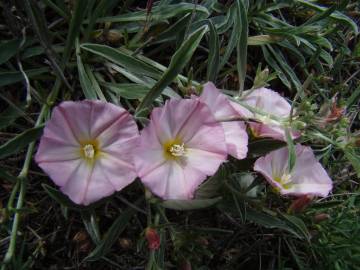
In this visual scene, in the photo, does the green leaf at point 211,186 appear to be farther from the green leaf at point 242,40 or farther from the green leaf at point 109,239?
the green leaf at point 242,40

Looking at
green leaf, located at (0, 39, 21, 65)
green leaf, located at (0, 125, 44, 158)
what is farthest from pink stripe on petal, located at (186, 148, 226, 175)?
green leaf, located at (0, 39, 21, 65)

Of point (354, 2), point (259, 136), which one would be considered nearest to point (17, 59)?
point (259, 136)

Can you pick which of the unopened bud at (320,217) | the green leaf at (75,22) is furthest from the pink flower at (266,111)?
the green leaf at (75,22)

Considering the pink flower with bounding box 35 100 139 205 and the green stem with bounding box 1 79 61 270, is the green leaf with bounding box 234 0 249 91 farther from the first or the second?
the green stem with bounding box 1 79 61 270

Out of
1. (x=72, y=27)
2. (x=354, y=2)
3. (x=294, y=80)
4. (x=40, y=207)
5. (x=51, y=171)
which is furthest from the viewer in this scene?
(x=354, y=2)

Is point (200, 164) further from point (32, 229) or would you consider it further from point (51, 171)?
point (32, 229)
